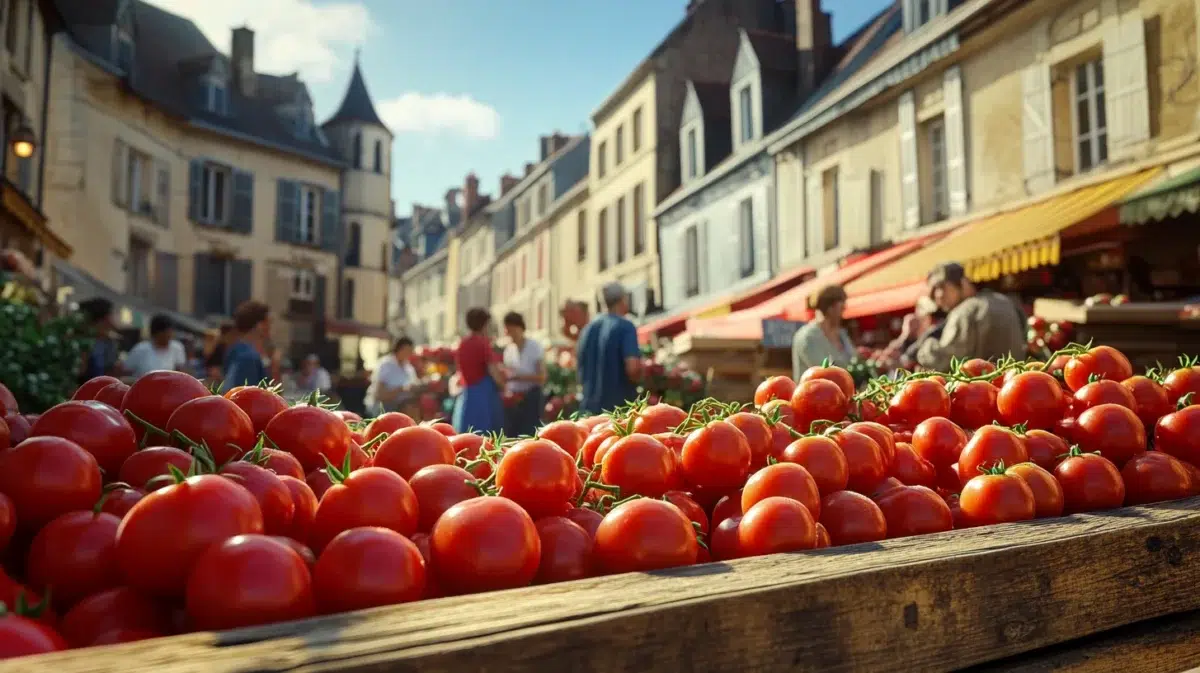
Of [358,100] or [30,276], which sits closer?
[30,276]

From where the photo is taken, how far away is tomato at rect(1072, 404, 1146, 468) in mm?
1960

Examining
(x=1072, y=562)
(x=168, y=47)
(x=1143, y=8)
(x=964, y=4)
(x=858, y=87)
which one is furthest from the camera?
(x=168, y=47)

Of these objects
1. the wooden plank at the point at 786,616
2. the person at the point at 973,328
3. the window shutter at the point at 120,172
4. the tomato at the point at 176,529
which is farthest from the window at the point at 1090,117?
the window shutter at the point at 120,172

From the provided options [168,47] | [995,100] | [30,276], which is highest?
[168,47]

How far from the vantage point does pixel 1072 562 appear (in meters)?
1.32

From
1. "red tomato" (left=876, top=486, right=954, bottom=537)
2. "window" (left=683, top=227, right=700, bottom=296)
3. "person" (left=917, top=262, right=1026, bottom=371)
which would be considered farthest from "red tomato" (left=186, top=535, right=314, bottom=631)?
"window" (left=683, top=227, right=700, bottom=296)

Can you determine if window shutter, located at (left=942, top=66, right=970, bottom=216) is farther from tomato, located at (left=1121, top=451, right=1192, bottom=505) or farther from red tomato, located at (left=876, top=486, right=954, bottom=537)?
red tomato, located at (left=876, top=486, right=954, bottom=537)

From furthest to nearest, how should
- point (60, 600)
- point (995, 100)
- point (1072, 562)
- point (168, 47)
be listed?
1. point (168, 47)
2. point (995, 100)
3. point (1072, 562)
4. point (60, 600)

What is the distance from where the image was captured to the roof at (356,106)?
36000mm

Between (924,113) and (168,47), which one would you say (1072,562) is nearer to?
(924,113)

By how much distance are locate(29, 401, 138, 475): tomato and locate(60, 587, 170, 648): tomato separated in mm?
390

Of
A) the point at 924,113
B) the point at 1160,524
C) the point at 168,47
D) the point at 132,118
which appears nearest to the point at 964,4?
the point at 924,113

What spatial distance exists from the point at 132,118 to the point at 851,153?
814 inches

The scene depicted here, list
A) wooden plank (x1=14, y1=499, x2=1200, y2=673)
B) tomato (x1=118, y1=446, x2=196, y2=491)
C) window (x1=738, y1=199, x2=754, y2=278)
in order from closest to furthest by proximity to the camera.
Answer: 1. wooden plank (x1=14, y1=499, x2=1200, y2=673)
2. tomato (x1=118, y1=446, x2=196, y2=491)
3. window (x1=738, y1=199, x2=754, y2=278)
